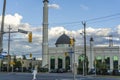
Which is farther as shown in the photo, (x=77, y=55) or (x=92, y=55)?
(x=77, y=55)

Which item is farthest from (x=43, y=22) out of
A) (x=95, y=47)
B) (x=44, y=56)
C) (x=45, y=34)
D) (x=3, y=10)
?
(x=3, y=10)

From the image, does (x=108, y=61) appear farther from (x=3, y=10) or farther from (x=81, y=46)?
(x=3, y=10)

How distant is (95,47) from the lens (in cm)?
14800

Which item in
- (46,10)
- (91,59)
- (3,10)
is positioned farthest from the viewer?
(91,59)

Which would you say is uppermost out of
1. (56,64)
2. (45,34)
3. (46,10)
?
(46,10)

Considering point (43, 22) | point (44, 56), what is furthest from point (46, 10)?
point (44, 56)

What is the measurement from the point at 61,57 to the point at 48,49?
20.9 feet

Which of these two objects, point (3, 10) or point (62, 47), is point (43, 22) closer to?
point (62, 47)

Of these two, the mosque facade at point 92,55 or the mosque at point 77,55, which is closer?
the mosque at point 77,55

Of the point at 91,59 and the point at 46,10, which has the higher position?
the point at 46,10

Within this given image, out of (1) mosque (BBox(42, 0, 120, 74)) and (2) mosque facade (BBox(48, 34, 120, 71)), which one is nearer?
(1) mosque (BBox(42, 0, 120, 74))

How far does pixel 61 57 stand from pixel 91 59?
1353 cm

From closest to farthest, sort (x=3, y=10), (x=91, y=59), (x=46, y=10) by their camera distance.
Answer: (x=3, y=10), (x=46, y=10), (x=91, y=59)

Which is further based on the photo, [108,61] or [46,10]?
[108,61]
